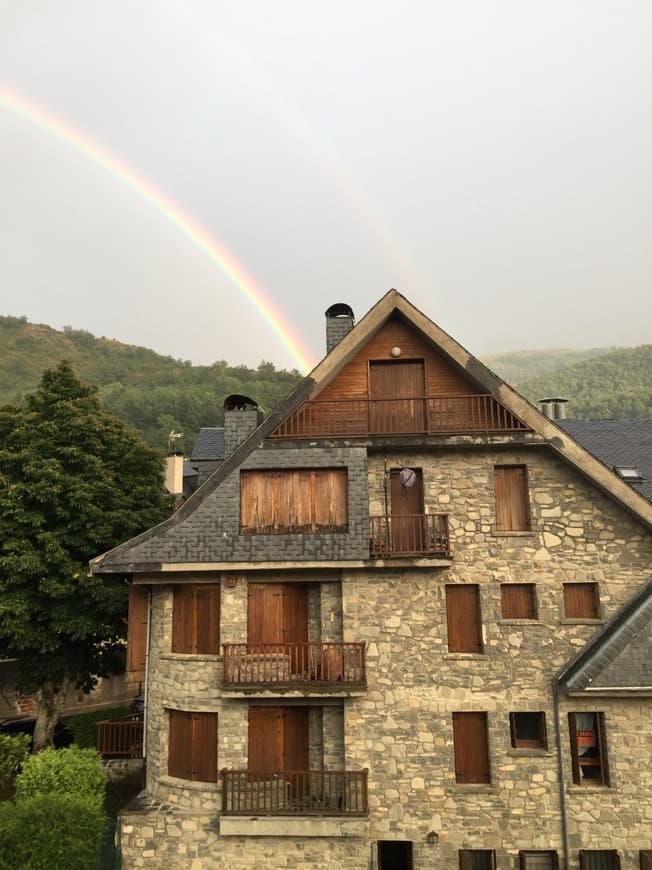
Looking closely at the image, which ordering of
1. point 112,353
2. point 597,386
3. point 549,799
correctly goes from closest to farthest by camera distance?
point 549,799
point 597,386
point 112,353

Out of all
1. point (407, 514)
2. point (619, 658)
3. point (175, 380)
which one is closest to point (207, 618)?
point (407, 514)

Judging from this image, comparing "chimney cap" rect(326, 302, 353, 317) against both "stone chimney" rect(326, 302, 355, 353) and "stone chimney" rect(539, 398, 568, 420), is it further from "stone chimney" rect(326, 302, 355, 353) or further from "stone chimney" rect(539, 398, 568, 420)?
"stone chimney" rect(539, 398, 568, 420)

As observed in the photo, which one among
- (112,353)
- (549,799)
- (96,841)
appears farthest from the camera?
(112,353)

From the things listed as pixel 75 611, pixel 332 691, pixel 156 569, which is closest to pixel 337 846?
pixel 332 691

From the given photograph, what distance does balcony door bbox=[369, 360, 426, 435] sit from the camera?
55.1 ft

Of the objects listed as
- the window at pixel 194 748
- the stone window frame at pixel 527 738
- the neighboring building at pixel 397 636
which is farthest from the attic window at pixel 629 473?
the window at pixel 194 748

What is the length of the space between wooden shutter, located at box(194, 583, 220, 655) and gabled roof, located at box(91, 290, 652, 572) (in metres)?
1.64

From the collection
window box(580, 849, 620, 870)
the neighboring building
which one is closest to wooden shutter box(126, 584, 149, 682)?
the neighboring building

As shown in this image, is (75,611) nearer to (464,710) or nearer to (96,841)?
(96,841)

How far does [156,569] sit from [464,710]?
841 centimetres

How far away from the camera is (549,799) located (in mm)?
15062

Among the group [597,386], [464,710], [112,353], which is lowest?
[464,710]

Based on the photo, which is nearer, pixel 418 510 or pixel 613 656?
pixel 613 656

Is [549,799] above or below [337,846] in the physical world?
above
